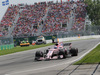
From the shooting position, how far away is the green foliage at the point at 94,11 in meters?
61.3

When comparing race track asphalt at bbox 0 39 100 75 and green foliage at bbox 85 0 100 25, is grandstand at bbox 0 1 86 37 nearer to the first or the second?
green foliage at bbox 85 0 100 25

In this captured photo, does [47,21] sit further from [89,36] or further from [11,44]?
[11,44]

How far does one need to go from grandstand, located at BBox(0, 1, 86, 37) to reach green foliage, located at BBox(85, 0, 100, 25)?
6.92m

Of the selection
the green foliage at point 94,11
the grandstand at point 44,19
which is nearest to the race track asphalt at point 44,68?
the grandstand at point 44,19

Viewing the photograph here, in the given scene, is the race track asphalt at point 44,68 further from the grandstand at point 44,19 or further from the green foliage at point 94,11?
the green foliage at point 94,11

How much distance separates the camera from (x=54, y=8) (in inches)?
2169

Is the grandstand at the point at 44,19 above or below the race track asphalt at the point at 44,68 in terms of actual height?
above

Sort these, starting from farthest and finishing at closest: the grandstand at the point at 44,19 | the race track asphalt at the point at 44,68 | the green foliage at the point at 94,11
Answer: the green foliage at the point at 94,11 < the grandstand at the point at 44,19 < the race track asphalt at the point at 44,68

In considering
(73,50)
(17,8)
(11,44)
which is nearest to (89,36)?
(11,44)

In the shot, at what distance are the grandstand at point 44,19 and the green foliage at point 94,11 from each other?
272 inches

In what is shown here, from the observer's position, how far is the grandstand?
4969 cm

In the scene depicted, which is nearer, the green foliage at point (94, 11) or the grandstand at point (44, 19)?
the grandstand at point (44, 19)

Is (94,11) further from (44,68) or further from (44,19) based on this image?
(44,68)

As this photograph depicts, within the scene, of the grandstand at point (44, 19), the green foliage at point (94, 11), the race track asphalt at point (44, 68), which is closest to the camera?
the race track asphalt at point (44, 68)
